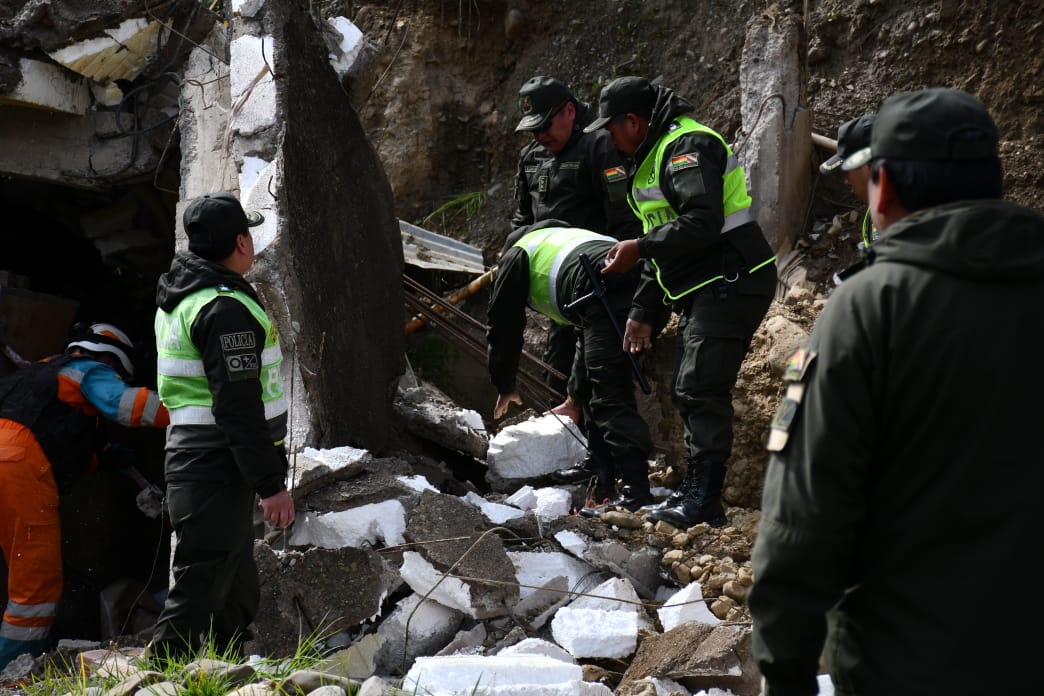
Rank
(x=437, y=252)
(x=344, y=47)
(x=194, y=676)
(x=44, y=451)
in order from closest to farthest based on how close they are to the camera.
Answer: (x=194, y=676) < (x=44, y=451) < (x=344, y=47) < (x=437, y=252)

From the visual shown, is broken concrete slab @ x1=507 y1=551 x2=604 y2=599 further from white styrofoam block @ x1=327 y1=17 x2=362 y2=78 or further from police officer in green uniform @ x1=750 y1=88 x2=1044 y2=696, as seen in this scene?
white styrofoam block @ x1=327 y1=17 x2=362 y2=78

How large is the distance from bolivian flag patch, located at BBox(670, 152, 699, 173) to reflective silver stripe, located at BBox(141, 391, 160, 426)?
268cm

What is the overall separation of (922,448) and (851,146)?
1651 millimetres

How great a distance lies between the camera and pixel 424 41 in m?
8.62

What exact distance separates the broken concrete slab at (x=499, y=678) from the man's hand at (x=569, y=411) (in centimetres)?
226

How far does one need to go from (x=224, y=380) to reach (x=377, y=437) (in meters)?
1.83

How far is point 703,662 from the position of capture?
3199 millimetres

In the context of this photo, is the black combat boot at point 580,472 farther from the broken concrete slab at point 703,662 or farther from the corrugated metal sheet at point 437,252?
the corrugated metal sheet at point 437,252

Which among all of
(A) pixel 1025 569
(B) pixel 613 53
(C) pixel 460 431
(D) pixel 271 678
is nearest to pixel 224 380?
(D) pixel 271 678

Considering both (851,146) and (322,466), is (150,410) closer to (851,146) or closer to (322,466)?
(322,466)

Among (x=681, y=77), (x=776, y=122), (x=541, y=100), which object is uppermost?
(x=681, y=77)

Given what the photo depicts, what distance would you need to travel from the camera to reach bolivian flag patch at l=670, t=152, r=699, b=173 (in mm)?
4172

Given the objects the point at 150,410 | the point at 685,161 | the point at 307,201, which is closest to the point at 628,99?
the point at 685,161

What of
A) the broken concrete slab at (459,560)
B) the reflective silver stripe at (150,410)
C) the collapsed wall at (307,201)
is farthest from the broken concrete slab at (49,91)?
the broken concrete slab at (459,560)
